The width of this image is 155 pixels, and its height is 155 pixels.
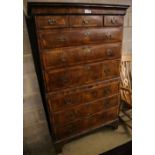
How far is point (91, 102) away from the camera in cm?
183

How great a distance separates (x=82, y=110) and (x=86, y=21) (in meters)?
1.02

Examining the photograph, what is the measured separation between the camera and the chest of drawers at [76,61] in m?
1.36

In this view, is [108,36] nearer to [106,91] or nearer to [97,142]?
[106,91]

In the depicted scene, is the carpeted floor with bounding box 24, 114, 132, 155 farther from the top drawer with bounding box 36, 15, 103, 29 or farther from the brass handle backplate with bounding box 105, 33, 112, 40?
the top drawer with bounding box 36, 15, 103, 29

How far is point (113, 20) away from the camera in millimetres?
1627

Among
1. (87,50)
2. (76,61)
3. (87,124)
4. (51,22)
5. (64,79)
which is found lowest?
(87,124)

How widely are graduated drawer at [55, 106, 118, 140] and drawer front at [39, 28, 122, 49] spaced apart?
37.4 inches

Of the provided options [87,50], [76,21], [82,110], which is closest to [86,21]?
[76,21]

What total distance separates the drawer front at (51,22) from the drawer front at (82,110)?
922mm

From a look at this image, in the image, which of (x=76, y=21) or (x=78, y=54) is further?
(x=78, y=54)

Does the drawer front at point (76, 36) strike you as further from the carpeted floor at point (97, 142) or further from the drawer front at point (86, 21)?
the carpeted floor at point (97, 142)
